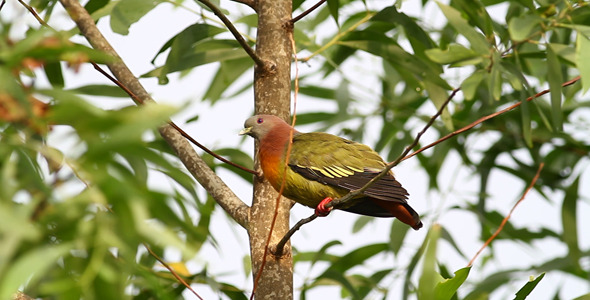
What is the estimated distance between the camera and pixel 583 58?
2.79m

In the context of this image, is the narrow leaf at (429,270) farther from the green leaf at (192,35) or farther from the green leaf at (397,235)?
the green leaf at (397,235)

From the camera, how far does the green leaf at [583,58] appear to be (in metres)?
2.67

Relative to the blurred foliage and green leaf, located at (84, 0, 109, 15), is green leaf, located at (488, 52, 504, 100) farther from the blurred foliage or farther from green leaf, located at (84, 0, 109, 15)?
green leaf, located at (84, 0, 109, 15)

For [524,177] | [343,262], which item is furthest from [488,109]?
[343,262]

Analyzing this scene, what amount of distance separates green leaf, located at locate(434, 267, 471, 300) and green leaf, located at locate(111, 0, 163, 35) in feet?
6.01

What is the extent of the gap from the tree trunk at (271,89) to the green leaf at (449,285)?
0.55m

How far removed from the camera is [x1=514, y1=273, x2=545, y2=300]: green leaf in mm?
2477

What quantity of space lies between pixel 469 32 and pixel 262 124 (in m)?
0.94

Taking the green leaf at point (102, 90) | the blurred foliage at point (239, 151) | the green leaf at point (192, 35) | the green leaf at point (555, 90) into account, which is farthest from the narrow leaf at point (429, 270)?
the green leaf at point (192, 35)

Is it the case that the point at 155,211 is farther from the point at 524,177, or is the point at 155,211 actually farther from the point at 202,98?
the point at 524,177

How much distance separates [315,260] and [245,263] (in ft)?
1.09

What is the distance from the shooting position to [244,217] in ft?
9.16

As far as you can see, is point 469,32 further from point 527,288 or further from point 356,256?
point 356,256

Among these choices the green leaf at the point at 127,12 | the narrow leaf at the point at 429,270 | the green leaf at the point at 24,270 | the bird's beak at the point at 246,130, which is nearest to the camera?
the green leaf at the point at 24,270
